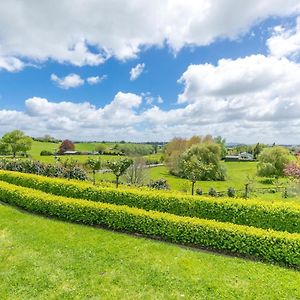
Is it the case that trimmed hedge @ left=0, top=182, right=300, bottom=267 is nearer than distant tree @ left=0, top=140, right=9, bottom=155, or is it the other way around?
trimmed hedge @ left=0, top=182, right=300, bottom=267

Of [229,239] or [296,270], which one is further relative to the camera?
[229,239]

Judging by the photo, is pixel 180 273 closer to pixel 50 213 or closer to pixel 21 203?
pixel 50 213

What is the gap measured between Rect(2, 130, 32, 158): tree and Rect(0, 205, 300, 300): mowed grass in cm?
6913

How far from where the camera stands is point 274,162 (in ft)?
193

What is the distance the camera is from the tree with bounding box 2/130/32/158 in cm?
7594

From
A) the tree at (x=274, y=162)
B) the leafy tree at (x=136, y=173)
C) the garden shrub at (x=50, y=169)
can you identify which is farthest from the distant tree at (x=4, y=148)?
the tree at (x=274, y=162)

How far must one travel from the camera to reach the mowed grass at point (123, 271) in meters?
8.20

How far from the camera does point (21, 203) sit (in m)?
16.0

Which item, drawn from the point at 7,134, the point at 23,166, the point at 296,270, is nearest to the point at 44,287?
the point at 296,270

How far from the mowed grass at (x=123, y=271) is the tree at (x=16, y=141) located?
69126 mm

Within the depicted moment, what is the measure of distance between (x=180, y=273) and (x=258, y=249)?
294 cm

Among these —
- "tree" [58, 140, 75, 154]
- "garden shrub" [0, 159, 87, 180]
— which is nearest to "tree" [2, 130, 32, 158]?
"tree" [58, 140, 75, 154]

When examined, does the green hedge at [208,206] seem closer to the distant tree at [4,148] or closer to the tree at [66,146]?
the distant tree at [4,148]

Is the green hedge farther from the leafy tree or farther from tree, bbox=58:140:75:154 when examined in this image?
tree, bbox=58:140:75:154
